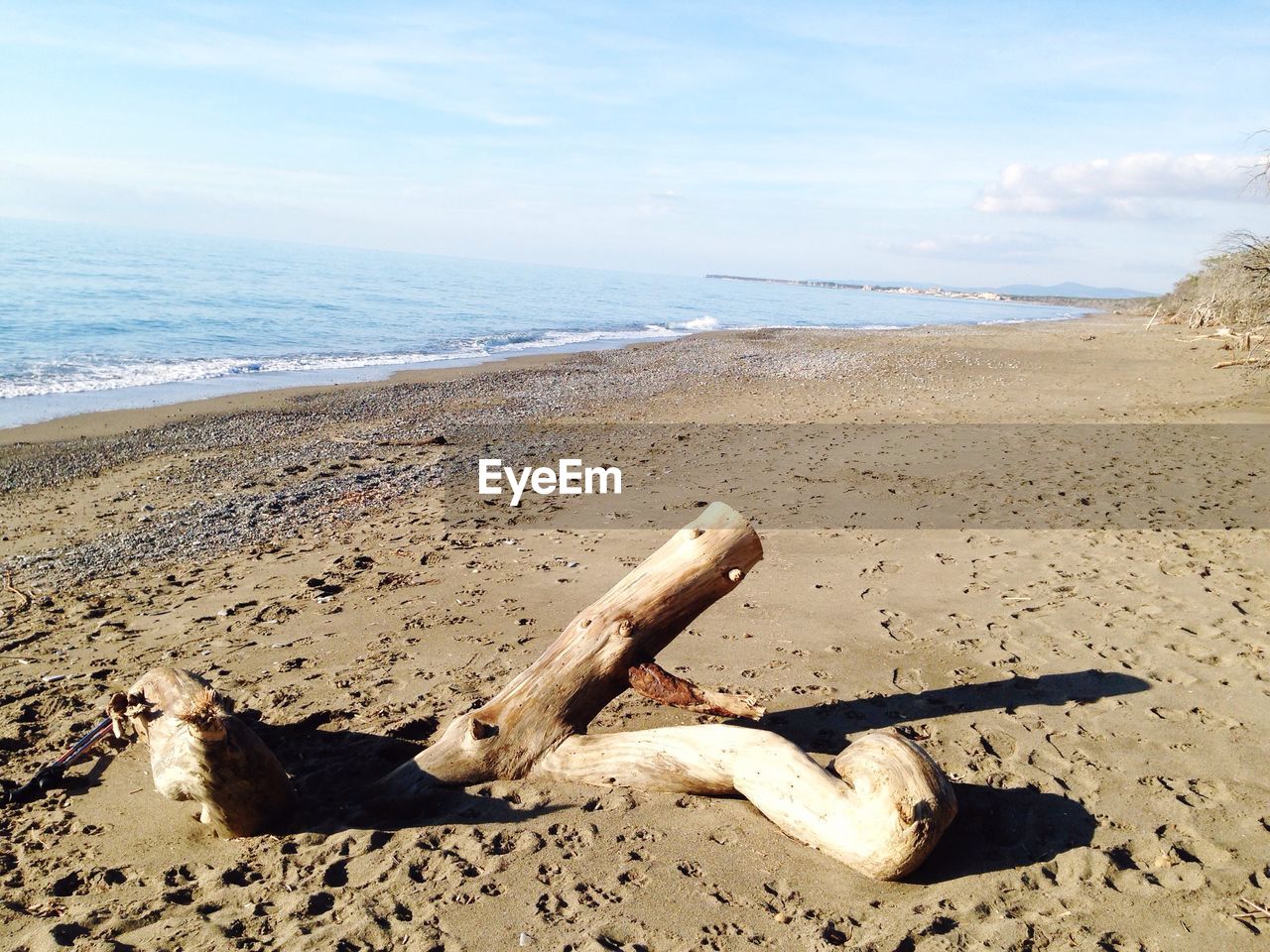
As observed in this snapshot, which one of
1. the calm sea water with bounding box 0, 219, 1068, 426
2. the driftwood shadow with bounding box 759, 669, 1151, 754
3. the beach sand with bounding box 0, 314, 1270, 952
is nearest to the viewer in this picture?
the beach sand with bounding box 0, 314, 1270, 952

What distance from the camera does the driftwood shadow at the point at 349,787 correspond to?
3658mm

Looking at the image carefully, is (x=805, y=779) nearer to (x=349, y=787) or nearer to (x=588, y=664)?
(x=588, y=664)

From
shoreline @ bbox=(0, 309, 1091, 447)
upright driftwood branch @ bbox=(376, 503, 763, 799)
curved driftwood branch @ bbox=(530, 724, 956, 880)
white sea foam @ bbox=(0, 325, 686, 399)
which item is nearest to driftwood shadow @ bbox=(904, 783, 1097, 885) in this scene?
curved driftwood branch @ bbox=(530, 724, 956, 880)

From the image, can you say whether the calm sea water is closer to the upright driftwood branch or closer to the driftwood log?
the upright driftwood branch

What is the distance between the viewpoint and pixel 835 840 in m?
3.25

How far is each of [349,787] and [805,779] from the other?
2.29 m

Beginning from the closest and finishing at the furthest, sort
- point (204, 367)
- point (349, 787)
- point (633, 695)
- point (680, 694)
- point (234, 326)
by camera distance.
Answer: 1. point (349, 787)
2. point (680, 694)
3. point (633, 695)
4. point (204, 367)
5. point (234, 326)

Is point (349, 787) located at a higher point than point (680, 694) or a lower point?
lower

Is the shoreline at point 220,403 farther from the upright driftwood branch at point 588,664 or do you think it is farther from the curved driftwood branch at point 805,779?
the curved driftwood branch at point 805,779

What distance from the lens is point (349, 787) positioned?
3.96m

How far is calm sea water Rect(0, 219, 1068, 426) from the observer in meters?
18.5

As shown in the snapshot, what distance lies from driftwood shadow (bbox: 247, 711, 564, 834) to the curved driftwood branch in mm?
377

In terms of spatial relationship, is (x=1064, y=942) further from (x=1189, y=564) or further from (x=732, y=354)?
(x=732, y=354)

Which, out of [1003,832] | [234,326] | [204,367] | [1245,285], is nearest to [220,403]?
[204,367]
